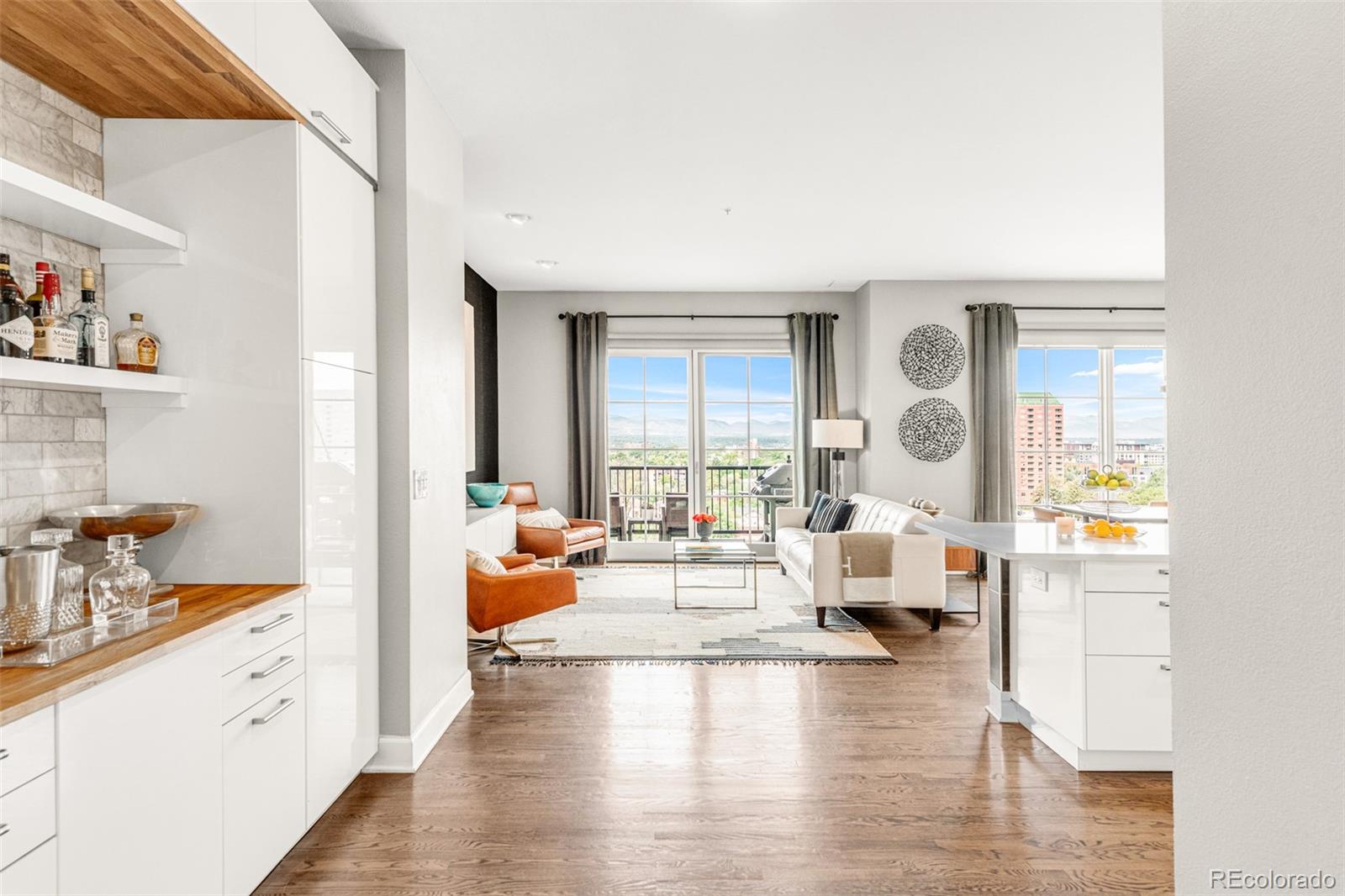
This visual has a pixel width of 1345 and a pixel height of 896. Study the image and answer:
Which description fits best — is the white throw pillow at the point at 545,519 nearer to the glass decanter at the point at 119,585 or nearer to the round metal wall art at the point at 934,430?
the round metal wall art at the point at 934,430

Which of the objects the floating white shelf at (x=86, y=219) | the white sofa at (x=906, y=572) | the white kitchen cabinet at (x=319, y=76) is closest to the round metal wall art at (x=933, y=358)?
the white sofa at (x=906, y=572)

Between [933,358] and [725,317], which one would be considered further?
[725,317]

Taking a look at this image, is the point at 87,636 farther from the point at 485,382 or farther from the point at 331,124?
the point at 485,382

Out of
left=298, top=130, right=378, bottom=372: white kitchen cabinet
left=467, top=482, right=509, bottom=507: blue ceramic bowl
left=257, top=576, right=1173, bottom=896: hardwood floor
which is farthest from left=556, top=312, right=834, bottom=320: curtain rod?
left=298, top=130, right=378, bottom=372: white kitchen cabinet

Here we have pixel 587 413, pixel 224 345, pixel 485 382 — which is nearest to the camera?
pixel 224 345

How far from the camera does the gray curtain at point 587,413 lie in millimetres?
6926

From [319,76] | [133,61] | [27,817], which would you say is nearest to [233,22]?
[133,61]

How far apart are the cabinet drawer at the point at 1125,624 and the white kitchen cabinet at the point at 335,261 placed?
2.84 meters

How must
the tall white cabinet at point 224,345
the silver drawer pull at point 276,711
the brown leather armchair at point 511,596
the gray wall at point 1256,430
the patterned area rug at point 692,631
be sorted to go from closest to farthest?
1. the gray wall at point 1256,430
2. the silver drawer pull at point 276,711
3. the tall white cabinet at point 224,345
4. the brown leather armchair at point 511,596
5. the patterned area rug at point 692,631

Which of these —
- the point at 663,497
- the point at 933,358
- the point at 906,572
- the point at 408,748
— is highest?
the point at 933,358

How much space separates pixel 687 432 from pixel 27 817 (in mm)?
6195

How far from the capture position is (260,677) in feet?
5.99

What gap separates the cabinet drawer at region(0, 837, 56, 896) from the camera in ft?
3.66

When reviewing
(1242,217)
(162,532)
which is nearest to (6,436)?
(162,532)
